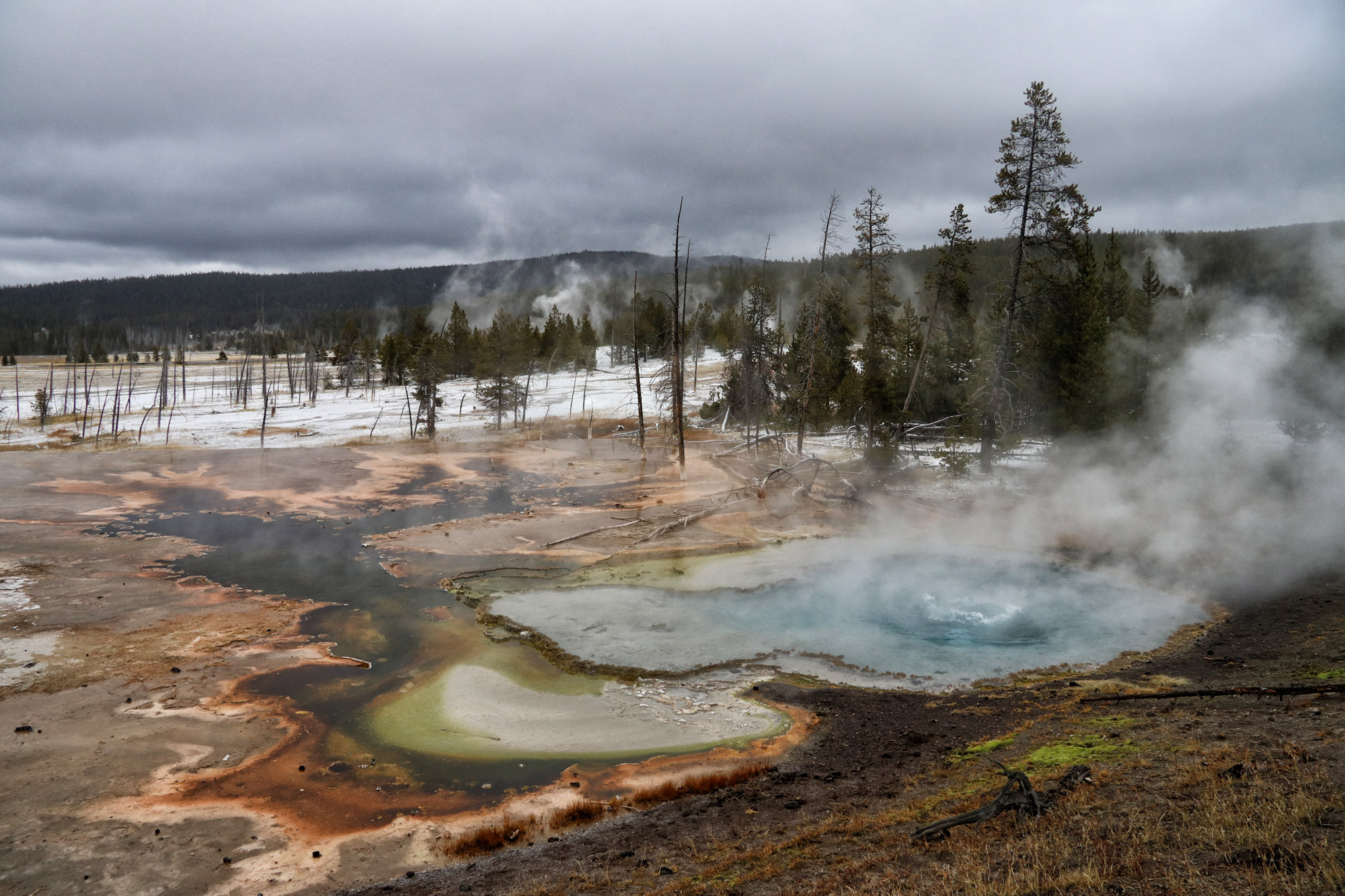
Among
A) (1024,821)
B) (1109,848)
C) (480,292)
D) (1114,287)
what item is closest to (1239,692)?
(1024,821)

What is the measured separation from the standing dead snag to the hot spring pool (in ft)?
17.5

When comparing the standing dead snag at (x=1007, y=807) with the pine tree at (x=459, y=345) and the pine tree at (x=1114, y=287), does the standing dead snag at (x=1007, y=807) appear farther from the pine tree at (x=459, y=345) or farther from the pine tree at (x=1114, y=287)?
the pine tree at (x=459, y=345)

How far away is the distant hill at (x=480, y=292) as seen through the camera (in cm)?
2519

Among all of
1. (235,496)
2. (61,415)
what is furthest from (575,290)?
(235,496)

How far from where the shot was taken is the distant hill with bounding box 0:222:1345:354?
2519 centimetres

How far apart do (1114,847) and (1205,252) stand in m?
88.6

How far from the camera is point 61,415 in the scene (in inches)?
2147

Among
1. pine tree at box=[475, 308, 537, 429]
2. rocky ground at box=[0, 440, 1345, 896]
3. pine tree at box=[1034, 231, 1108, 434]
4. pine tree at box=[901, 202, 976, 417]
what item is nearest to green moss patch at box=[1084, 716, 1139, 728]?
rocky ground at box=[0, 440, 1345, 896]

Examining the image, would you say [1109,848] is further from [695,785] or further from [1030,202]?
[1030,202]

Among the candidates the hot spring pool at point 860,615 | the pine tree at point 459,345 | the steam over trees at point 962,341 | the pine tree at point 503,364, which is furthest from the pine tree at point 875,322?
the pine tree at point 459,345

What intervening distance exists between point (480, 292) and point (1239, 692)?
195m

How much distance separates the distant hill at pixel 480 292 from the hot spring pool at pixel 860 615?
8.32 meters

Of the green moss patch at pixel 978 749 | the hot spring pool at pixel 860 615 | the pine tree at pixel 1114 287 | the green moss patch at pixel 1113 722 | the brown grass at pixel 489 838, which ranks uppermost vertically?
the pine tree at pixel 1114 287

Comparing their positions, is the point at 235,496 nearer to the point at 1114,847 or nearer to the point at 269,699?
the point at 269,699
